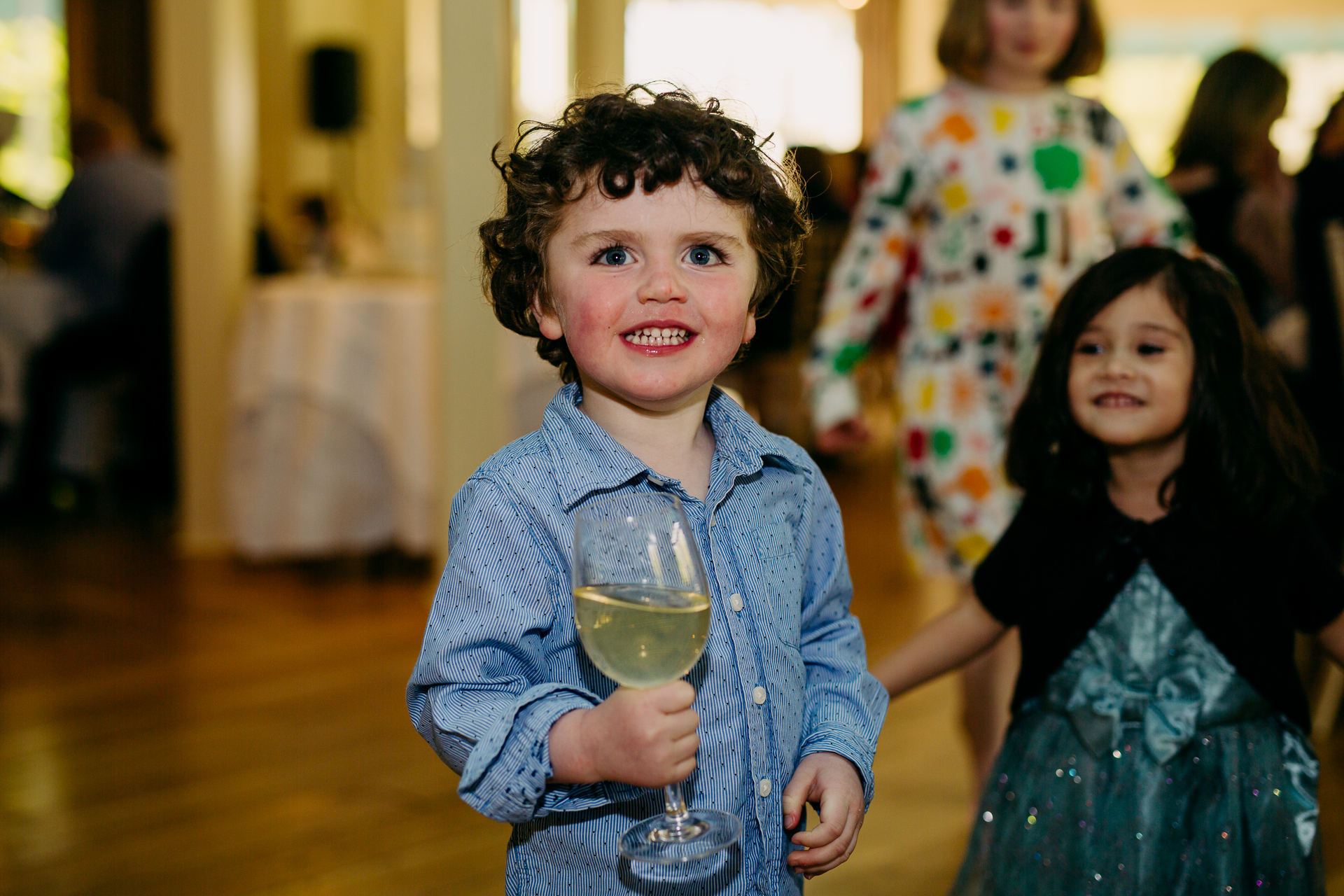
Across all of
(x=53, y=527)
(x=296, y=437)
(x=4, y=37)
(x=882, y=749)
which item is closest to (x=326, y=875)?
(x=882, y=749)

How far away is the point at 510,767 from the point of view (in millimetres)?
865

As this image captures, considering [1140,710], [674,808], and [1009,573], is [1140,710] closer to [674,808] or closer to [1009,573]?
[1009,573]

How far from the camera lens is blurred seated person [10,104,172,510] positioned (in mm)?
4676

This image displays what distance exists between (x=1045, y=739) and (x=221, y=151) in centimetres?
359

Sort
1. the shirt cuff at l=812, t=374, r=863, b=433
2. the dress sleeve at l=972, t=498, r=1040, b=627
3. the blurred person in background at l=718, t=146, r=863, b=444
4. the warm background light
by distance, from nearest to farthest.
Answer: the dress sleeve at l=972, t=498, r=1040, b=627
the shirt cuff at l=812, t=374, r=863, b=433
the blurred person in background at l=718, t=146, r=863, b=444
the warm background light

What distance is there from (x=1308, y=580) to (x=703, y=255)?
0.71 m

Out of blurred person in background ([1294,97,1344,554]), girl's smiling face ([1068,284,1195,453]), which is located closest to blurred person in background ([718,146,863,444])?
blurred person in background ([1294,97,1344,554])

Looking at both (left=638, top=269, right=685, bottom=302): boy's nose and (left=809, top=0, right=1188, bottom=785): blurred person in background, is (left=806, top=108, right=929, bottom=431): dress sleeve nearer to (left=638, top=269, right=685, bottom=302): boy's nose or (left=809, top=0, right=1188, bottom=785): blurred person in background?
(left=809, top=0, right=1188, bottom=785): blurred person in background

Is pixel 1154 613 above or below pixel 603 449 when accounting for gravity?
below

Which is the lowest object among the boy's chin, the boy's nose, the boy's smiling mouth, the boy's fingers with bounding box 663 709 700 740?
the boy's fingers with bounding box 663 709 700 740

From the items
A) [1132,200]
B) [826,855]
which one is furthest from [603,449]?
[1132,200]

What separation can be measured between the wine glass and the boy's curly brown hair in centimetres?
27

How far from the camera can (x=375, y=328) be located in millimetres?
3766

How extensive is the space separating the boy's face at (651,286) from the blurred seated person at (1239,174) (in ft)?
6.66
